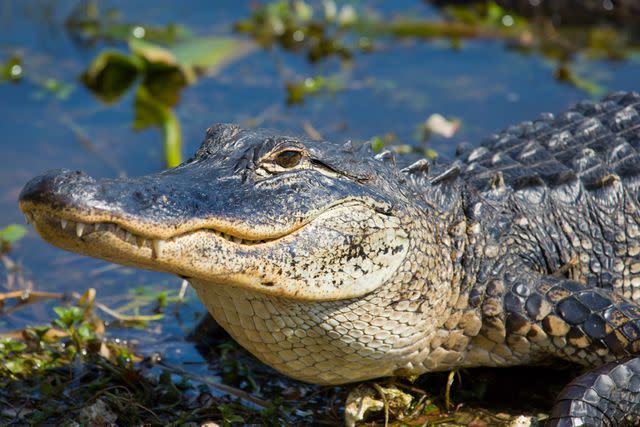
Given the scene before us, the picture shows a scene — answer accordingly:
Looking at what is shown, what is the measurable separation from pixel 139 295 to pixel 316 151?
6.73ft

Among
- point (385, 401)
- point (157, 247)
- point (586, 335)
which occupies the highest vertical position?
point (157, 247)

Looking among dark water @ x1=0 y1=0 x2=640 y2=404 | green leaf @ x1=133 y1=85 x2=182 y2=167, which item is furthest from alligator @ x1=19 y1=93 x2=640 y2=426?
green leaf @ x1=133 y1=85 x2=182 y2=167

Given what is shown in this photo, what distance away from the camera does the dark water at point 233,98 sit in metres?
6.85

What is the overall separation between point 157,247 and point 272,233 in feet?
1.53

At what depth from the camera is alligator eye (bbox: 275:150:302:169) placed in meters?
3.55

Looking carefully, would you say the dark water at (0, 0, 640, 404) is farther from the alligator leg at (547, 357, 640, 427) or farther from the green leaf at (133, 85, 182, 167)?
the alligator leg at (547, 357, 640, 427)

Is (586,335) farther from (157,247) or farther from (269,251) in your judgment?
(157,247)

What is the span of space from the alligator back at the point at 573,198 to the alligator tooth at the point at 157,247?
1.63m

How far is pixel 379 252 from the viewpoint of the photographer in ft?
11.9

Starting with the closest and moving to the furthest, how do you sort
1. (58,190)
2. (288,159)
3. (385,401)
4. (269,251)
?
(58,190) < (269,251) < (288,159) < (385,401)

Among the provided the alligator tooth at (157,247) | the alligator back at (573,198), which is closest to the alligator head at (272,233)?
the alligator tooth at (157,247)

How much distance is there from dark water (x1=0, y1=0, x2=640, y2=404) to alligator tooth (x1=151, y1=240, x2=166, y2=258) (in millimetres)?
2452

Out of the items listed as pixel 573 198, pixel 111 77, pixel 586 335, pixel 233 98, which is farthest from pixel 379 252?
pixel 111 77

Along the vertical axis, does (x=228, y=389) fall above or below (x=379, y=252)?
below
